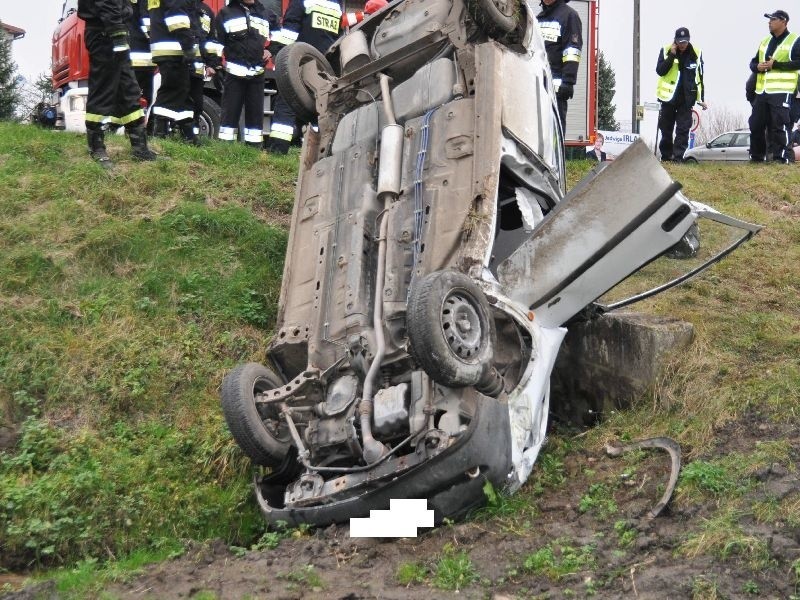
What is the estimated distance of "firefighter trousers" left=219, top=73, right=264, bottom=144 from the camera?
329 inches

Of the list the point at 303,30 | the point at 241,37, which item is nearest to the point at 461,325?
the point at 241,37

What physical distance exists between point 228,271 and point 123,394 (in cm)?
131

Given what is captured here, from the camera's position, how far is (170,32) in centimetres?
786

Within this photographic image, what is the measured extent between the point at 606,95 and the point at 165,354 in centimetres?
2756

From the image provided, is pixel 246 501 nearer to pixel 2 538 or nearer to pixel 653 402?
pixel 2 538

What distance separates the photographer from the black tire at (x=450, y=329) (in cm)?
365

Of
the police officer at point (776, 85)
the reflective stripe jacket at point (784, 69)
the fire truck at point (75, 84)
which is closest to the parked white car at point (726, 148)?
the fire truck at point (75, 84)

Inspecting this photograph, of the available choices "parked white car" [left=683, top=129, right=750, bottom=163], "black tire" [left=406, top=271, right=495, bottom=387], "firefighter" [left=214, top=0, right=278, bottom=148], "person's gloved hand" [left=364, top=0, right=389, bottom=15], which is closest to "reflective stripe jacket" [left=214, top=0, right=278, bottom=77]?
"firefighter" [left=214, top=0, right=278, bottom=148]

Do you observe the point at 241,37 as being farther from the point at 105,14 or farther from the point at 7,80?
the point at 7,80

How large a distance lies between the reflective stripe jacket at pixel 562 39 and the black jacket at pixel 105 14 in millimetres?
3917

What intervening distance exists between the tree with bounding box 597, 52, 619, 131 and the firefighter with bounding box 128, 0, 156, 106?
22.1 m

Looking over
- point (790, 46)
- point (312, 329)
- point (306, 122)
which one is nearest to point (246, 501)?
point (312, 329)

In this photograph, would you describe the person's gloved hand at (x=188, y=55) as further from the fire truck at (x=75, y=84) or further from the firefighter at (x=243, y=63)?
the fire truck at (x=75, y=84)

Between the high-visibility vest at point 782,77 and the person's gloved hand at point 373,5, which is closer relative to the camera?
the person's gloved hand at point 373,5
